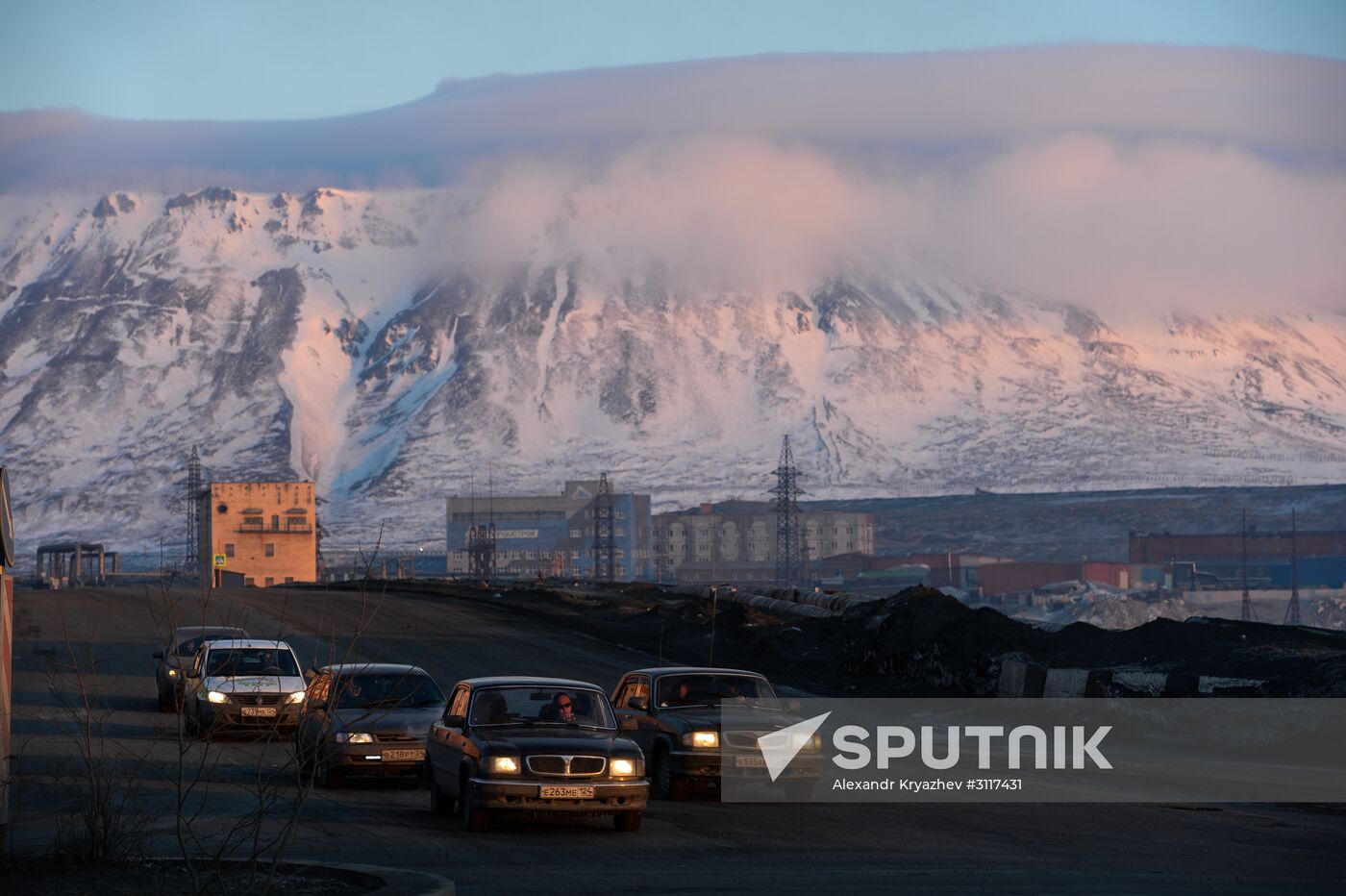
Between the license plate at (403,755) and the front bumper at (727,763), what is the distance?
362 centimetres

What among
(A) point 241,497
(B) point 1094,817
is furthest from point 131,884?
(A) point 241,497

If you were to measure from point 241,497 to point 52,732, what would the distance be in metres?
117

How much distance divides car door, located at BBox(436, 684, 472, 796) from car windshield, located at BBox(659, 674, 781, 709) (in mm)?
Result: 3202

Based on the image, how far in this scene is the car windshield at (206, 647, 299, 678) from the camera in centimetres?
2791

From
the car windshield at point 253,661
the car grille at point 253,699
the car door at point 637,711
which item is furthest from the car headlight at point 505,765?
the car windshield at point 253,661

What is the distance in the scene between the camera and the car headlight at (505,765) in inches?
707

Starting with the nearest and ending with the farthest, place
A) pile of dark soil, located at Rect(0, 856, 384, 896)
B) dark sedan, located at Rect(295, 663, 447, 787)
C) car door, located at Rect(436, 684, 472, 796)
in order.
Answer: pile of dark soil, located at Rect(0, 856, 384, 896) < car door, located at Rect(436, 684, 472, 796) < dark sedan, located at Rect(295, 663, 447, 787)

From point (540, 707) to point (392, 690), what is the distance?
457 centimetres

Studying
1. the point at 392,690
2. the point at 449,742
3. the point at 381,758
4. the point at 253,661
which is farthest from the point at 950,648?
the point at 449,742

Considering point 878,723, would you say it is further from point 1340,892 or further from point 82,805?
point 82,805

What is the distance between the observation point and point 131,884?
516 inches

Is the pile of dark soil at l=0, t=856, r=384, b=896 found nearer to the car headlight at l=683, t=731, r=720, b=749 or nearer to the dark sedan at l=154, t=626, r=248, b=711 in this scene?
the car headlight at l=683, t=731, r=720, b=749

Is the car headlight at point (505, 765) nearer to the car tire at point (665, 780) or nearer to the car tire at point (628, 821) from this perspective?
the car tire at point (628, 821)

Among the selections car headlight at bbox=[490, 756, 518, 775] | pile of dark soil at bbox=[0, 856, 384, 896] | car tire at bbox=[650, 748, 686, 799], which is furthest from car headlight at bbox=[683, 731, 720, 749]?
pile of dark soil at bbox=[0, 856, 384, 896]
